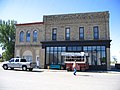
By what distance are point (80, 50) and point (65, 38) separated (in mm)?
3512

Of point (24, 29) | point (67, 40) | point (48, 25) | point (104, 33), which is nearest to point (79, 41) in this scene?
point (67, 40)

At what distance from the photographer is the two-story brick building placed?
28875 millimetres

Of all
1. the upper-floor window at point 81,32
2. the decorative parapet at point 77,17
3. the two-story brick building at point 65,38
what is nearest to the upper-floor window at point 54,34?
the two-story brick building at point 65,38

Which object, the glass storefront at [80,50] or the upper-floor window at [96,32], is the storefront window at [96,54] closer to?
the glass storefront at [80,50]

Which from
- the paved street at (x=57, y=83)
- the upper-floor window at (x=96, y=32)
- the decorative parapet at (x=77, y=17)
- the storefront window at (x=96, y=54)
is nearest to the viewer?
the paved street at (x=57, y=83)

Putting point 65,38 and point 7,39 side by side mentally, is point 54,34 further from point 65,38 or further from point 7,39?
point 7,39

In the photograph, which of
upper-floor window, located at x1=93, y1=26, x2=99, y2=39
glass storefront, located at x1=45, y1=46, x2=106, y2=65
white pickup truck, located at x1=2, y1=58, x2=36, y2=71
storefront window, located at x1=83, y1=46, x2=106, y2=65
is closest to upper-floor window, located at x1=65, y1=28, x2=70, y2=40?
glass storefront, located at x1=45, y1=46, x2=106, y2=65

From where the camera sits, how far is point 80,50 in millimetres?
29562

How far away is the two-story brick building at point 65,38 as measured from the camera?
28875 millimetres

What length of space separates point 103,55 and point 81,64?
14.5ft

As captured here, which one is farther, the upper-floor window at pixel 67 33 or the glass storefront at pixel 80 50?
the upper-floor window at pixel 67 33

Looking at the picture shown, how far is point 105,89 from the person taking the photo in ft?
33.9

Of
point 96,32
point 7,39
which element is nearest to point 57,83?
point 96,32

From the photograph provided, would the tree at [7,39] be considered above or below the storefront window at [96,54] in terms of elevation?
above
